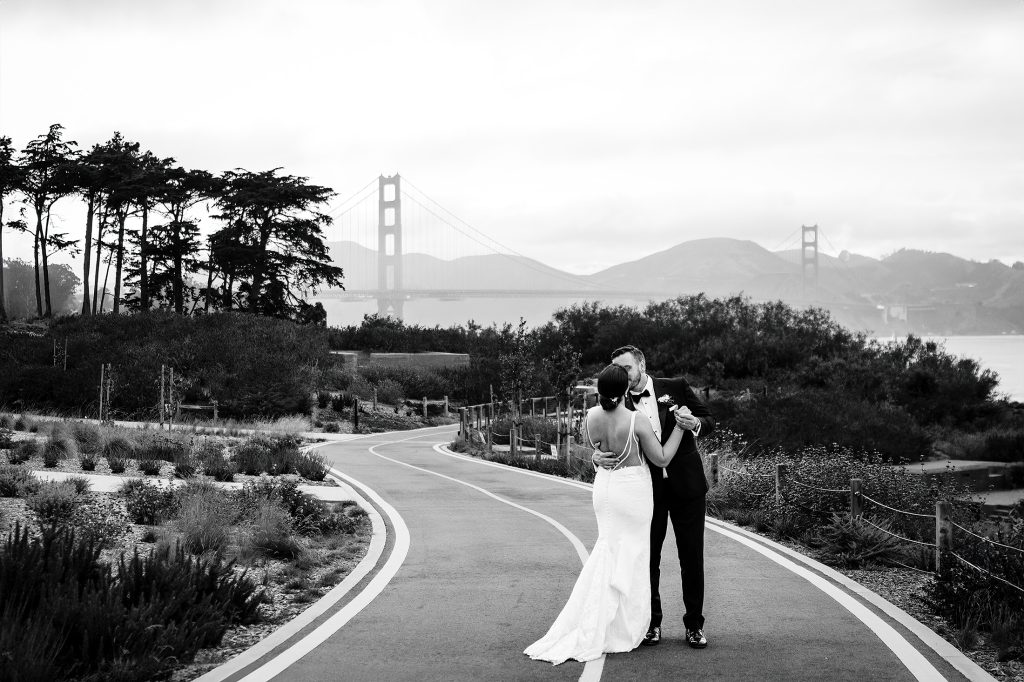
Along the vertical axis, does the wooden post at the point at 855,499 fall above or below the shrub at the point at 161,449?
above

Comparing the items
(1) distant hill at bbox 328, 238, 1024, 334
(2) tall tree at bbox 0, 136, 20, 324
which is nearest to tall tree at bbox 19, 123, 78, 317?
(2) tall tree at bbox 0, 136, 20, 324

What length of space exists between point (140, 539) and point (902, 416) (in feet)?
107

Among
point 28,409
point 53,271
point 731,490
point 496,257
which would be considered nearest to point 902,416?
point 731,490

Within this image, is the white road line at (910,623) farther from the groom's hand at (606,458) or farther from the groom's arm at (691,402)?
the groom's hand at (606,458)

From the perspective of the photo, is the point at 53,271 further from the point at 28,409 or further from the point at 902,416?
the point at 902,416

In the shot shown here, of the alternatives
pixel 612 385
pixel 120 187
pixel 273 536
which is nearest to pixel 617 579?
pixel 612 385

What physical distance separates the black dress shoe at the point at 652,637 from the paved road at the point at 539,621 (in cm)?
7

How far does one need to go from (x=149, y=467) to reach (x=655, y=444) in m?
13.1

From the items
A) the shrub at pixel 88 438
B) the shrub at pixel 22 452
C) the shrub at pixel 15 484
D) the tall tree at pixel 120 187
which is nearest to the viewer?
the shrub at pixel 15 484

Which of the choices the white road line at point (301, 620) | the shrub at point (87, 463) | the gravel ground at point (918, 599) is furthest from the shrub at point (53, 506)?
the gravel ground at point (918, 599)

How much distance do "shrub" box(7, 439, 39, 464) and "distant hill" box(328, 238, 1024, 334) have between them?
67135mm

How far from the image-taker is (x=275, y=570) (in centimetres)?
986

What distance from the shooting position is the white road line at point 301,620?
6.34 metres

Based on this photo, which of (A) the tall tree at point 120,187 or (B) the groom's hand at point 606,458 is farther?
(A) the tall tree at point 120,187
